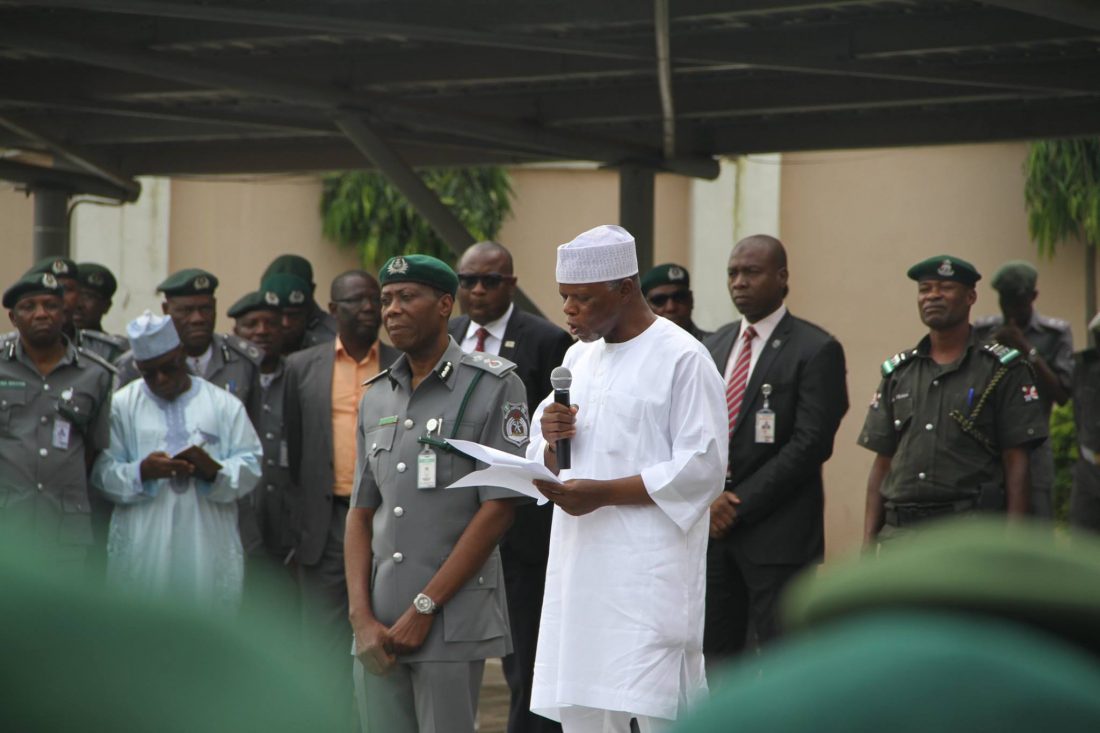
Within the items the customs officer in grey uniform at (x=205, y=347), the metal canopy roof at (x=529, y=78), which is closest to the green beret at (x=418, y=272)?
the customs officer in grey uniform at (x=205, y=347)

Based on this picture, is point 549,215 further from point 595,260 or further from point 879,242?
point 595,260

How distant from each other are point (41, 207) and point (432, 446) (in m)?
8.80

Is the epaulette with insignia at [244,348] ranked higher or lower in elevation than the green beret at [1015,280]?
lower

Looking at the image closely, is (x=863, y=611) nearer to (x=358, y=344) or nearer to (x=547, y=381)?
(x=547, y=381)

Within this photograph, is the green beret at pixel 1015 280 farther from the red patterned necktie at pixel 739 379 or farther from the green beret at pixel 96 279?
the green beret at pixel 96 279

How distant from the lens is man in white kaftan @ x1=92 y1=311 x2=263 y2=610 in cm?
652

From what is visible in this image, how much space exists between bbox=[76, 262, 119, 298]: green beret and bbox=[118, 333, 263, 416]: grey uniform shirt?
1.62m

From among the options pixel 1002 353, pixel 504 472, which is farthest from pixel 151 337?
pixel 1002 353

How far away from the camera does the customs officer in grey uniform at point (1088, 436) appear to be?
26.7 feet

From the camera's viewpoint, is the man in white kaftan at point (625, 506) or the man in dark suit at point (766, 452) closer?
the man in white kaftan at point (625, 506)

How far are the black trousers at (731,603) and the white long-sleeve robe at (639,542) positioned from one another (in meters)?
1.79

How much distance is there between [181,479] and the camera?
21.6ft

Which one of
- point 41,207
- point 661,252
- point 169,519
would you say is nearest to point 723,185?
point 661,252

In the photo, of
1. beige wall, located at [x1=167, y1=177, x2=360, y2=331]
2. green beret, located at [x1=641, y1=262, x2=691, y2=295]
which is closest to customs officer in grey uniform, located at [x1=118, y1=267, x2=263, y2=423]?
green beret, located at [x1=641, y1=262, x2=691, y2=295]
